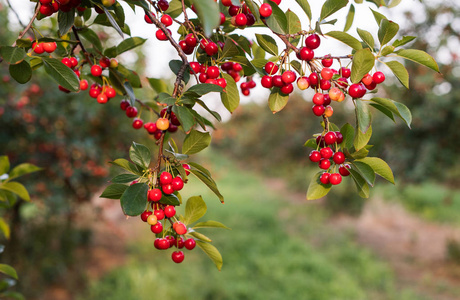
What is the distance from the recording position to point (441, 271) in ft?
17.4

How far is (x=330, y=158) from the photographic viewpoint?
746mm

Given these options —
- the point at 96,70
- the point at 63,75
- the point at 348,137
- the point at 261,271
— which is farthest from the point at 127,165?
the point at 261,271

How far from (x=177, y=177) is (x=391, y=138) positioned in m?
5.15

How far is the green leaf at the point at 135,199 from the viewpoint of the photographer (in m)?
0.60

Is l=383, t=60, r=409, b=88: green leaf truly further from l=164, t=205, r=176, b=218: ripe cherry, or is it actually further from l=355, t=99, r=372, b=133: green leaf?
l=164, t=205, r=176, b=218: ripe cherry

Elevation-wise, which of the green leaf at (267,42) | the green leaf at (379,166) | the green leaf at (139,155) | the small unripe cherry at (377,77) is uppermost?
the small unripe cherry at (377,77)

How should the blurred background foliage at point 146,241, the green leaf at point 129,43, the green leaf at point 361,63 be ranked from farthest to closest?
the blurred background foliage at point 146,241
the green leaf at point 129,43
the green leaf at point 361,63

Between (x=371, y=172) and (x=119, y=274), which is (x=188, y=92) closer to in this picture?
(x=371, y=172)

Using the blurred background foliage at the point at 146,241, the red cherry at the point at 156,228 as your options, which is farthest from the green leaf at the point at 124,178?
the blurred background foliage at the point at 146,241

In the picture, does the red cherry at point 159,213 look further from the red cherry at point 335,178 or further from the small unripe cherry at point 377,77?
the small unripe cherry at point 377,77

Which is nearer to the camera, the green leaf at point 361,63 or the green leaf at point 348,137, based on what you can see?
the green leaf at point 361,63

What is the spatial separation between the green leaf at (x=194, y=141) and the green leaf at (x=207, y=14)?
34 cm

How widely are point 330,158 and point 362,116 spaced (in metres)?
0.15

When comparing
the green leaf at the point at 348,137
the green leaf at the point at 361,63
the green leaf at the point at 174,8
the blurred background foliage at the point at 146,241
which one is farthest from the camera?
the blurred background foliage at the point at 146,241
